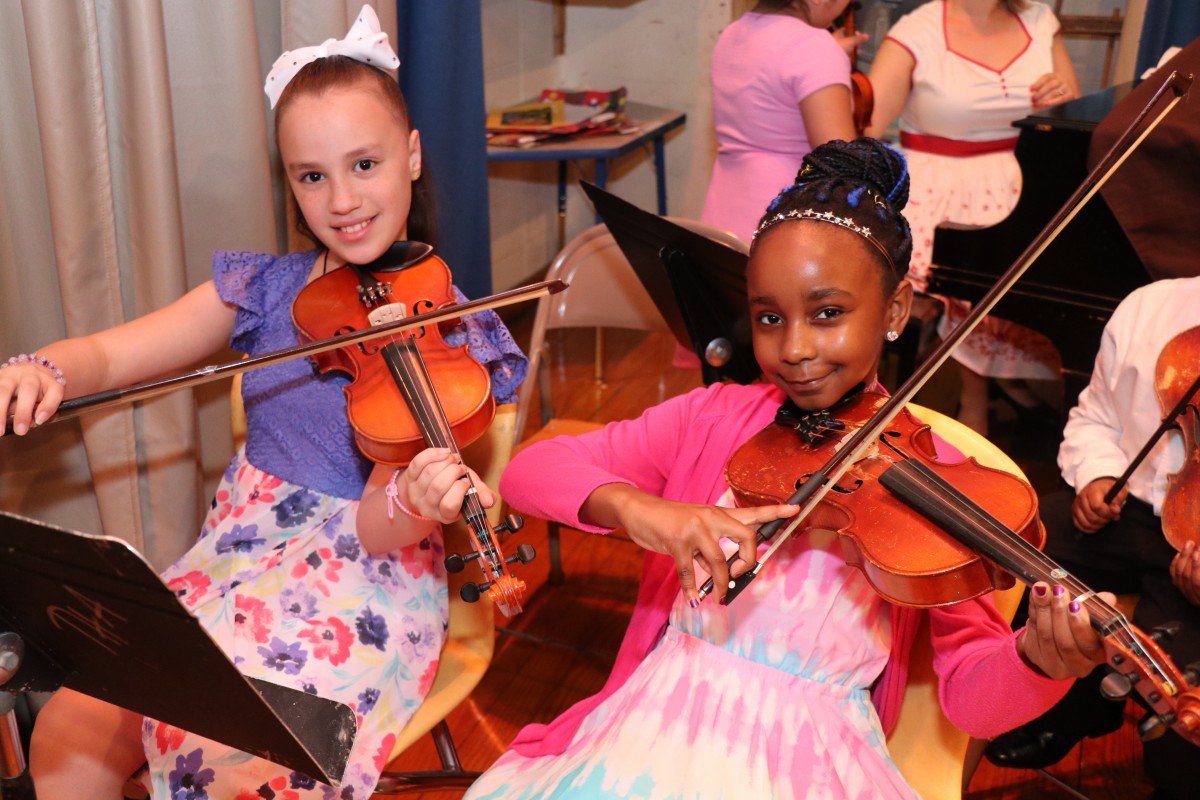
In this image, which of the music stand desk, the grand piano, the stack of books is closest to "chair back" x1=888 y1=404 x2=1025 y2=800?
the grand piano

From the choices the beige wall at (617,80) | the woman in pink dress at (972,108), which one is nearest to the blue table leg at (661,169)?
the beige wall at (617,80)

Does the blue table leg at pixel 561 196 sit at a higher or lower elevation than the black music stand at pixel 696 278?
lower

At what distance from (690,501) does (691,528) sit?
0.72 ft

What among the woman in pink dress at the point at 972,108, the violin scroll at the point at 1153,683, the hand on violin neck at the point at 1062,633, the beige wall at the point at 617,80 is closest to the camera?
the violin scroll at the point at 1153,683

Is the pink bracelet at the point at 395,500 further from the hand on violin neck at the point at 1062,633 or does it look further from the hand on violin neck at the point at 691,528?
the hand on violin neck at the point at 1062,633

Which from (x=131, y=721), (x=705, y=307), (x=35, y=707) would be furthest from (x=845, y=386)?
(x=35, y=707)

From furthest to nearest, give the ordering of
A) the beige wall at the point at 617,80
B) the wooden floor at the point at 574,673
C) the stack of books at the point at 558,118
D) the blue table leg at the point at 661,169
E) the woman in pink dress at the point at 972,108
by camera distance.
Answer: the blue table leg at the point at 661,169 → the beige wall at the point at 617,80 → the stack of books at the point at 558,118 → the woman in pink dress at the point at 972,108 → the wooden floor at the point at 574,673

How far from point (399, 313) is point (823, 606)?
64cm

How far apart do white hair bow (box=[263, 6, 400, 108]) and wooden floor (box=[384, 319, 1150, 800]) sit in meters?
0.65

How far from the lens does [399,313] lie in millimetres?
1422

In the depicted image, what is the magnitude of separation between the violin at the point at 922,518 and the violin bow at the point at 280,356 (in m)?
0.31

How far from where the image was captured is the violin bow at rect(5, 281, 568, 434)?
1.18 metres

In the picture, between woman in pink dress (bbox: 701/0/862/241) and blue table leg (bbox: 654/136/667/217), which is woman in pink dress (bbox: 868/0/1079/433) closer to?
woman in pink dress (bbox: 701/0/862/241)

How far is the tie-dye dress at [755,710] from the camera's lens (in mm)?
1081
